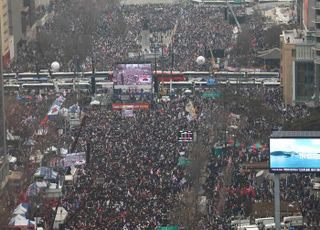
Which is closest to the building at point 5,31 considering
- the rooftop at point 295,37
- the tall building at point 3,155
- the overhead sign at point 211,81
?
the overhead sign at point 211,81

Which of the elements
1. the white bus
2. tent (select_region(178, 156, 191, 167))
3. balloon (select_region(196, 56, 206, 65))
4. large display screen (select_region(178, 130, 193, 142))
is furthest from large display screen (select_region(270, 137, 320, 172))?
balloon (select_region(196, 56, 206, 65))

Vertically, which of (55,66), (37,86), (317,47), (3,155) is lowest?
(3,155)

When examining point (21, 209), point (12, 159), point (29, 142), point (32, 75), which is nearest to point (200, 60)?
point (32, 75)

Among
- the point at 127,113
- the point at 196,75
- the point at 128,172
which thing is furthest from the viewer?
the point at 196,75

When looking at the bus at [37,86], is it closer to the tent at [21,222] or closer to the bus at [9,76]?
the bus at [9,76]

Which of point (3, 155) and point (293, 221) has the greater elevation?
point (3, 155)

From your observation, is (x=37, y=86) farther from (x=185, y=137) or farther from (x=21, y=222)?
(x=21, y=222)
